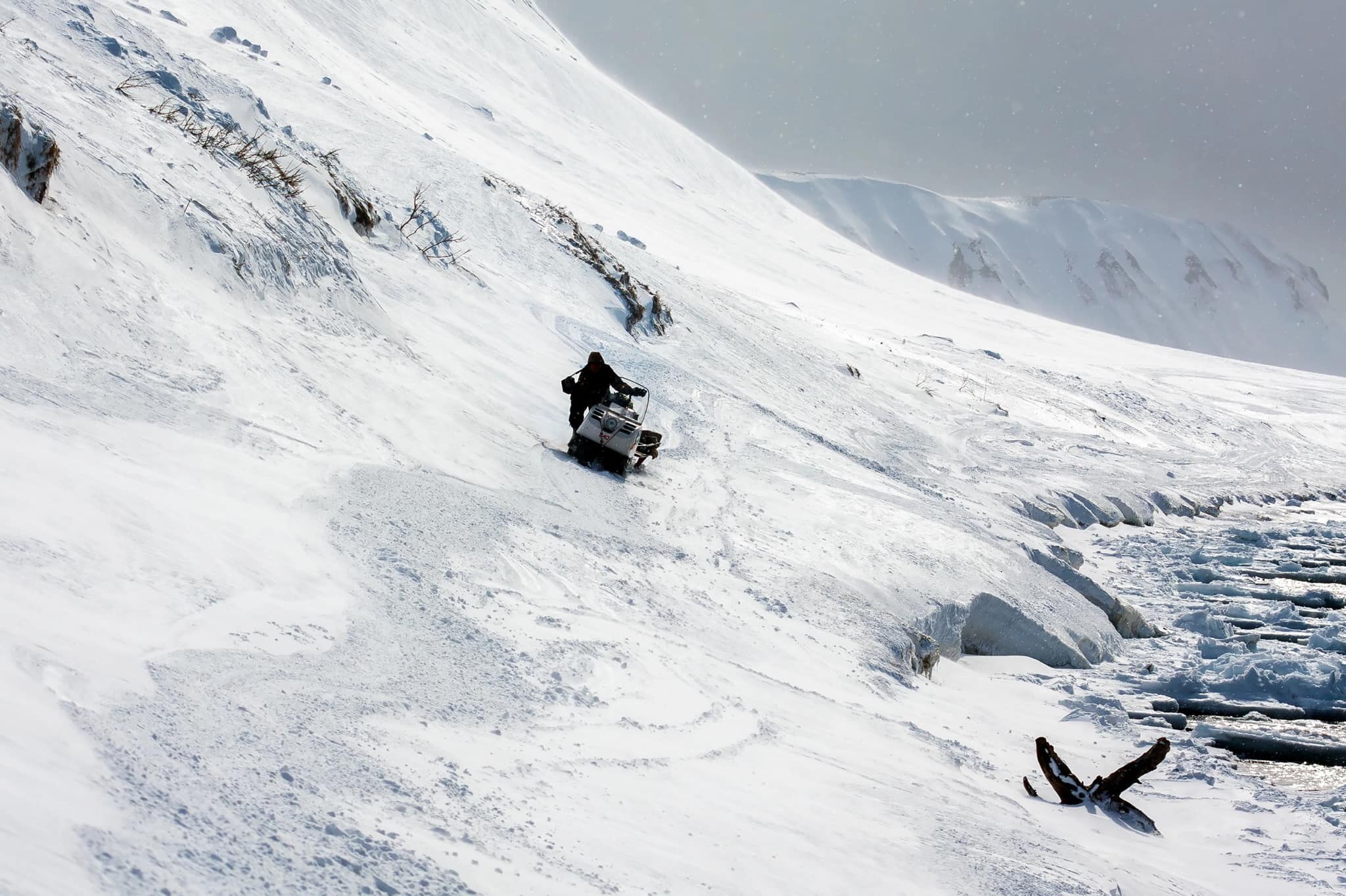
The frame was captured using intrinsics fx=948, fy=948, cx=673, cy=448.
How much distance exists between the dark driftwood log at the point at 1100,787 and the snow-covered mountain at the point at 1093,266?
103255mm

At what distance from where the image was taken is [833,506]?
1104 cm

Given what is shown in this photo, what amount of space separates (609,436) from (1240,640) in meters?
7.73

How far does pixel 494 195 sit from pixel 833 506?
935 centimetres

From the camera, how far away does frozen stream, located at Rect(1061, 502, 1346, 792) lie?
811cm

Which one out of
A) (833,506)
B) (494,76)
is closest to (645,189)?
(494,76)

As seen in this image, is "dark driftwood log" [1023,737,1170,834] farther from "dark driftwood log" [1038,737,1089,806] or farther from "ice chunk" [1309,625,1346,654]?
"ice chunk" [1309,625,1346,654]

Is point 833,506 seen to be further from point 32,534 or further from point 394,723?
point 32,534

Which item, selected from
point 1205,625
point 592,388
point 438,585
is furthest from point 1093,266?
point 438,585

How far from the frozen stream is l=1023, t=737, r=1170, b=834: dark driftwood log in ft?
6.16

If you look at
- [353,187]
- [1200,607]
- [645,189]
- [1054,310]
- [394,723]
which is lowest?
[394,723]

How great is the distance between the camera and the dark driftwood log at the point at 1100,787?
6.09 metres

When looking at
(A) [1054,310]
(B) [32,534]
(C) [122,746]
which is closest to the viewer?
(C) [122,746]

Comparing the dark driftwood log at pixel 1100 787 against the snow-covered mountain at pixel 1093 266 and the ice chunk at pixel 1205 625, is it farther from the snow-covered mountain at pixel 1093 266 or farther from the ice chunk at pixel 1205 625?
the snow-covered mountain at pixel 1093 266

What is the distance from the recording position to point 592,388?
9312 millimetres
